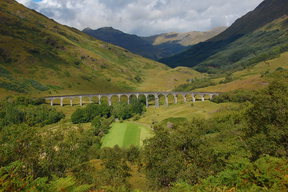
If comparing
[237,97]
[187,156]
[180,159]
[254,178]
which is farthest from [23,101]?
[254,178]

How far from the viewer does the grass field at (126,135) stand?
244 ft

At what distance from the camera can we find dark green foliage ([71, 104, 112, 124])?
111062mm

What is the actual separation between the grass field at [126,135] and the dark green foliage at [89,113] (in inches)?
835

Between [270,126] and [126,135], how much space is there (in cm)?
6060

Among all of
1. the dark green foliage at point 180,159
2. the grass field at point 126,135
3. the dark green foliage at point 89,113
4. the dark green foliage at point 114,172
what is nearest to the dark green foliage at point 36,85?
the dark green foliage at point 89,113

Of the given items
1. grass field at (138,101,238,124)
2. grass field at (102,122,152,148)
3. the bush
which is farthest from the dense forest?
grass field at (138,101,238,124)

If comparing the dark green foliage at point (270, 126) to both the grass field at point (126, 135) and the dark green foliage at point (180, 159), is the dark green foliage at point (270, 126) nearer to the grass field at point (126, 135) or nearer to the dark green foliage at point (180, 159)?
the dark green foliage at point (180, 159)

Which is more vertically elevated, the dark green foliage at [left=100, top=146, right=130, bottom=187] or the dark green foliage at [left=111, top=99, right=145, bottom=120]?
the dark green foliage at [left=111, top=99, right=145, bottom=120]

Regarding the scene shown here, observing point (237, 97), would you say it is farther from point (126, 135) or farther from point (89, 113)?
point (89, 113)

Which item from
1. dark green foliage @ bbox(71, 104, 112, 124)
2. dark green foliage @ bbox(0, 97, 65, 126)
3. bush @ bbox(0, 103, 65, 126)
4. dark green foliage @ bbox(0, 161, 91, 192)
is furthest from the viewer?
dark green foliage @ bbox(71, 104, 112, 124)

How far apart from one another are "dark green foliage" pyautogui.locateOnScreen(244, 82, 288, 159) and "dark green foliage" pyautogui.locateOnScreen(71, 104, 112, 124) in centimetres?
9212

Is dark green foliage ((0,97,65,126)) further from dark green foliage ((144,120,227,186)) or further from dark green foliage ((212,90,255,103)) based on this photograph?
dark green foliage ((212,90,255,103))

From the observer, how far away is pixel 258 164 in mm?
20156

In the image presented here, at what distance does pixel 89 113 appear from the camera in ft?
378
